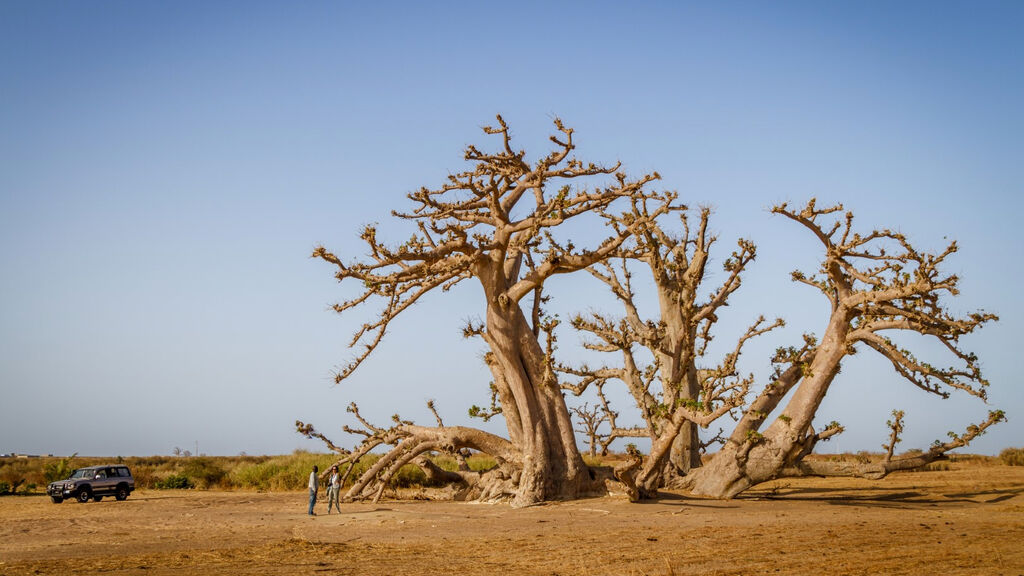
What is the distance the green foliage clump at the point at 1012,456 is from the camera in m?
34.3

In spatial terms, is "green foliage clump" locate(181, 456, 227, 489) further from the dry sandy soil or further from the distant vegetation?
the dry sandy soil

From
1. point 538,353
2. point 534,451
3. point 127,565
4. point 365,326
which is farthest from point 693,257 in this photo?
point 127,565

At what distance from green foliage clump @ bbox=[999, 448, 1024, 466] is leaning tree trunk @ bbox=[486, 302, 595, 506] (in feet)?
80.8

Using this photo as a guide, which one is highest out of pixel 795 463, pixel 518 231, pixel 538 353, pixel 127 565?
pixel 518 231

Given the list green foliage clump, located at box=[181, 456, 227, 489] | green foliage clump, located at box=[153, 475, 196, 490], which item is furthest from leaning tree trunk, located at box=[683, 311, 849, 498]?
green foliage clump, located at box=[153, 475, 196, 490]

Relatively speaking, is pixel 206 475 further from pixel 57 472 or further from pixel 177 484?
pixel 57 472

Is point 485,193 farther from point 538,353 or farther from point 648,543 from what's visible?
point 648,543

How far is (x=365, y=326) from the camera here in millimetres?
17875

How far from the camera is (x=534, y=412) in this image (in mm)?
17938

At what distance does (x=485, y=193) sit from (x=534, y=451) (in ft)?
18.2

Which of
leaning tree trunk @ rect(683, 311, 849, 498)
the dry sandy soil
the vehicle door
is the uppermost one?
leaning tree trunk @ rect(683, 311, 849, 498)

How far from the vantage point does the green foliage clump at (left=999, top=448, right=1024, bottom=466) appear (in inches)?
1352

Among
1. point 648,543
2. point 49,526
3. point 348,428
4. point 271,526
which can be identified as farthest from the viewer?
point 348,428

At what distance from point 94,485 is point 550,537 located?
57.3 feet
